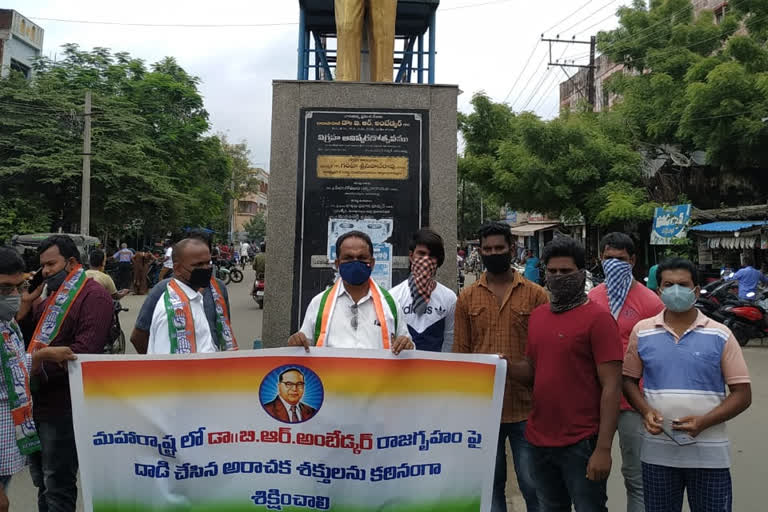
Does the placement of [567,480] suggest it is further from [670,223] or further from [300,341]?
[670,223]

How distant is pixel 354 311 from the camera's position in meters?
3.14

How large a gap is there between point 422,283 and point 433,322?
0.77ft

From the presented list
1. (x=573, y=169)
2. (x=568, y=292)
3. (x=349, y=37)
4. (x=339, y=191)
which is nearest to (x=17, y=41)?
(x=573, y=169)

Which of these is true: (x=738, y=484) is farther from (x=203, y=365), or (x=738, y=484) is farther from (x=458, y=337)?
(x=203, y=365)

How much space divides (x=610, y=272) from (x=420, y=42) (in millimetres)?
6690

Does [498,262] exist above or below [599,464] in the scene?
above

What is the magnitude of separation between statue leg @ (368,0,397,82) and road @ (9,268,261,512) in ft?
15.5

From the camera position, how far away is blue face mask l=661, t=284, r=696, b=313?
2.88 m

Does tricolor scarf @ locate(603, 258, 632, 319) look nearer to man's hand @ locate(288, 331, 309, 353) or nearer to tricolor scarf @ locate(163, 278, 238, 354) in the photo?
man's hand @ locate(288, 331, 309, 353)

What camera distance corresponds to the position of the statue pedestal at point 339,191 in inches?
226

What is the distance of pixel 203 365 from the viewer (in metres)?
2.97

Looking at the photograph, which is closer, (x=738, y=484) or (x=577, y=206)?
(x=738, y=484)

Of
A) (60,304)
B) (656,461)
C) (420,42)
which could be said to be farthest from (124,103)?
(656,461)

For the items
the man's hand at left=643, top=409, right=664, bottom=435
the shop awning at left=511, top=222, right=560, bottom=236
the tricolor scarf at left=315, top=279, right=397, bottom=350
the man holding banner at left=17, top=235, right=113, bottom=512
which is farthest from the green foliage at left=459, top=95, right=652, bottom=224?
the man holding banner at left=17, top=235, right=113, bottom=512
